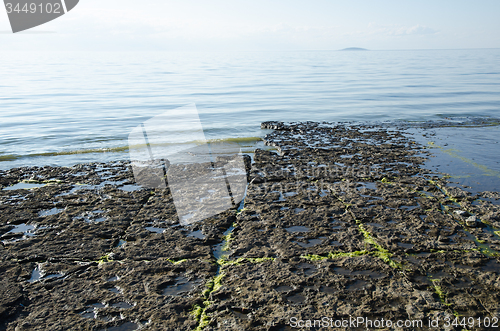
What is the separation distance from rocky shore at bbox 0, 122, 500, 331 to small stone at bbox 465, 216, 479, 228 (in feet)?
0.07

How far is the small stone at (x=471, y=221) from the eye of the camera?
3445 mm

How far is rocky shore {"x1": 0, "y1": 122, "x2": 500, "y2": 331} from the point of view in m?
2.31

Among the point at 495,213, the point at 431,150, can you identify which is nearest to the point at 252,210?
the point at 495,213

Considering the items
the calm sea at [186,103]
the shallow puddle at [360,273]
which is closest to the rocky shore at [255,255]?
the shallow puddle at [360,273]

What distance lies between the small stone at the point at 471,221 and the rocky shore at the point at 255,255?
0.07 feet

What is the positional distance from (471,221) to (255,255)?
7.16ft

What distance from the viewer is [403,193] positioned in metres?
4.25

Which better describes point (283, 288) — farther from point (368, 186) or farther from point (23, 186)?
point (23, 186)

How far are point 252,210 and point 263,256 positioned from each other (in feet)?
3.11

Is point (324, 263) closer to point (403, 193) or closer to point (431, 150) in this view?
point (403, 193)

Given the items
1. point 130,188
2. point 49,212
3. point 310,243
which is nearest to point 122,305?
point 310,243

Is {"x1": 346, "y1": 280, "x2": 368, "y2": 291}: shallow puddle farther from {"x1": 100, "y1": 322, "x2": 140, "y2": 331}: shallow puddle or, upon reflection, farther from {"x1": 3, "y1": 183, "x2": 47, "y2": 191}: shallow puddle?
{"x1": 3, "y1": 183, "x2": 47, "y2": 191}: shallow puddle

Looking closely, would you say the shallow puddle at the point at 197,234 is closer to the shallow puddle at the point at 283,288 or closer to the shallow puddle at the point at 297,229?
the shallow puddle at the point at 297,229

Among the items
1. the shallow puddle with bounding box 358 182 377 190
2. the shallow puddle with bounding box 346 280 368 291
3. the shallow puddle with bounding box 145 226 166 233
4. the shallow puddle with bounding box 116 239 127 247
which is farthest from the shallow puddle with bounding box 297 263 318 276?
the shallow puddle with bounding box 358 182 377 190
